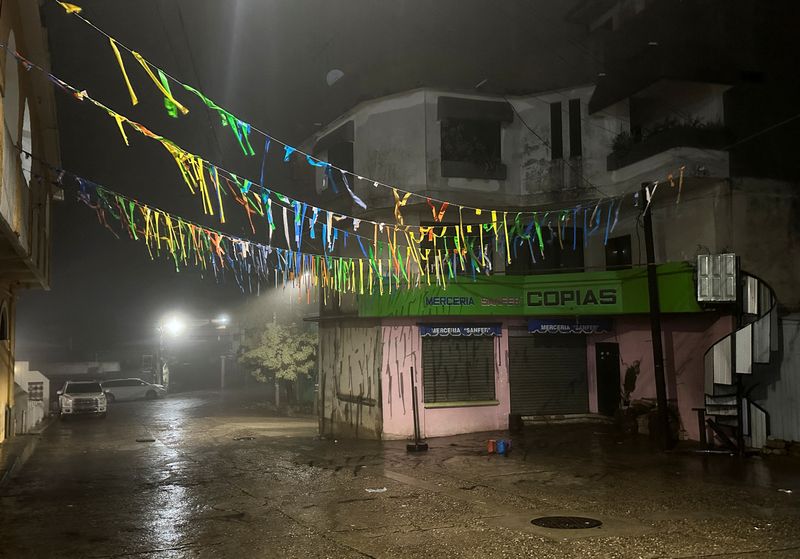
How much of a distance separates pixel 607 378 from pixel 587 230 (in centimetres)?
515

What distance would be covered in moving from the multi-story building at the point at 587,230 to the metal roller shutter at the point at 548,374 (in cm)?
5

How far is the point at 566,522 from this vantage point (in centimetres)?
878

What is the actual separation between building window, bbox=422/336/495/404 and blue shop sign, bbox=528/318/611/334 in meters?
1.50

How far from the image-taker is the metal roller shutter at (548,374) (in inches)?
784

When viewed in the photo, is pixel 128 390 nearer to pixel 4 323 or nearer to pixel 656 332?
pixel 4 323

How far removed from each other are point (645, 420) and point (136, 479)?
13776mm

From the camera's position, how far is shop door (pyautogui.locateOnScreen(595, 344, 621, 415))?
20.1 m

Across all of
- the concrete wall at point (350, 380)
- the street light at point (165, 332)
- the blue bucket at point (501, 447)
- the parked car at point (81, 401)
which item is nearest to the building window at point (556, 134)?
the concrete wall at point (350, 380)

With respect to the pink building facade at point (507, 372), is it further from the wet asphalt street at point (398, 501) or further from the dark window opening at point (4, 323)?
the dark window opening at point (4, 323)

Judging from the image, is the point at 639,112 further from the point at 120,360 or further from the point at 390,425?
the point at 120,360

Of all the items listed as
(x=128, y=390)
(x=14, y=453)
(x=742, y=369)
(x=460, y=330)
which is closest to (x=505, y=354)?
(x=460, y=330)

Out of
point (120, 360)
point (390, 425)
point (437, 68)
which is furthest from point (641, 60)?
point (120, 360)

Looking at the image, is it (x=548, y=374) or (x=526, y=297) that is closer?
(x=526, y=297)

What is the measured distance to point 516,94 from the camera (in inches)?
814
